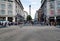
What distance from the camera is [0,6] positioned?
84500mm

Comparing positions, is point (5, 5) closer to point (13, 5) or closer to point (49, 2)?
point (13, 5)

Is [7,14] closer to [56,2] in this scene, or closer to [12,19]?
[12,19]

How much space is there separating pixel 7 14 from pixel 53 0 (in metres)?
23.7

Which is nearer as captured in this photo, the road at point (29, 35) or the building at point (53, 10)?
the road at point (29, 35)

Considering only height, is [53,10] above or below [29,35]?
above

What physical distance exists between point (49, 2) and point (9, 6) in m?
20.0

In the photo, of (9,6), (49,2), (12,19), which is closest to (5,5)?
(9,6)

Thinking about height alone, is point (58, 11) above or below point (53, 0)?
below

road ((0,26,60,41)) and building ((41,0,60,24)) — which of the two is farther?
building ((41,0,60,24))

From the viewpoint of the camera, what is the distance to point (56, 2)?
3342 inches

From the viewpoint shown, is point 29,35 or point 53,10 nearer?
point 29,35

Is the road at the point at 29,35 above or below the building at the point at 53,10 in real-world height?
below

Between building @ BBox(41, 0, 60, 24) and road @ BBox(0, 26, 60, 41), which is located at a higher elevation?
building @ BBox(41, 0, 60, 24)

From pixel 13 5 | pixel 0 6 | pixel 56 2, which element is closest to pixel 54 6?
pixel 56 2
